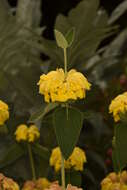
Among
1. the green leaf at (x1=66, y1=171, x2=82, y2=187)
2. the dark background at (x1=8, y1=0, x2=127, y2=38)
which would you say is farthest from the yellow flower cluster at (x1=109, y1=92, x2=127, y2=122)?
the dark background at (x1=8, y1=0, x2=127, y2=38)

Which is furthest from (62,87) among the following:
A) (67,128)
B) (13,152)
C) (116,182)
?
(13,152)

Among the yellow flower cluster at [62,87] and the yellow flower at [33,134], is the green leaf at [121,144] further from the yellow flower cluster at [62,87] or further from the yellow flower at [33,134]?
the yellow flower at [33,134]

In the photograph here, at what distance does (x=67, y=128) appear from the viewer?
821 mm

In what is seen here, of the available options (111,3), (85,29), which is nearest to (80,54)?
(85,29)

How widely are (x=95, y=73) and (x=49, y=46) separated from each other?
1.60 ft

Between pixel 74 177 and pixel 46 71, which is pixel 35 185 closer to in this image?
pixel 74 177

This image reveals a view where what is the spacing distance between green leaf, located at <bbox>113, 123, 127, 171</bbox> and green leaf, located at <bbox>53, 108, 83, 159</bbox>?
3.0 inches

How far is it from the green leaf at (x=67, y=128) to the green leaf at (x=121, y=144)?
8 cm

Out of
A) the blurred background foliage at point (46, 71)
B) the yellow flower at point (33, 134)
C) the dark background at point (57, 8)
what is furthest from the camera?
the dark background at point (57, 8)

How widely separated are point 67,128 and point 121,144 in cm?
10

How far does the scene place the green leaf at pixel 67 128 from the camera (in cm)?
82

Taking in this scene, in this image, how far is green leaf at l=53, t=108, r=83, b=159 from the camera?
0.82 meters

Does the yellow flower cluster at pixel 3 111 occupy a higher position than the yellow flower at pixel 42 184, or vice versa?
the yellow flower cluster at pixel 3 111

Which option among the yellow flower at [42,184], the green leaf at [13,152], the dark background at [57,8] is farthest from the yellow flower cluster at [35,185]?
the dark background at [57,8]
